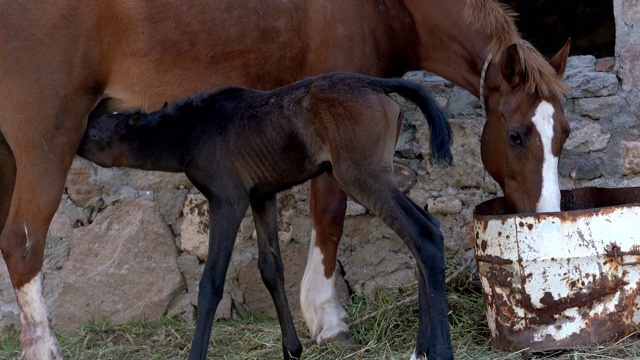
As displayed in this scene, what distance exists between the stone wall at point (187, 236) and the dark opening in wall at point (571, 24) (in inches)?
80.1

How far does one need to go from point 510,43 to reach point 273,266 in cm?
163

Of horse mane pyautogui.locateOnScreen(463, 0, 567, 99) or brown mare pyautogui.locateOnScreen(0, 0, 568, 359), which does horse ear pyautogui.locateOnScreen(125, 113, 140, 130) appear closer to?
brown mare pyautogui.locateOnScreen(0, 0, 568, 359)

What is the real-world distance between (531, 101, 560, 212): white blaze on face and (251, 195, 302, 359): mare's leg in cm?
124

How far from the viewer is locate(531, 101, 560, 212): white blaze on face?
388 centimetres

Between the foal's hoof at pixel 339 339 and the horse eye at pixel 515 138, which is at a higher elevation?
the horse eye at pixel 515 138

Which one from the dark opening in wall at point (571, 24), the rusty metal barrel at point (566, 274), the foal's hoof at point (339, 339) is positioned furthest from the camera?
the dark opening in wall at point (571, 24)

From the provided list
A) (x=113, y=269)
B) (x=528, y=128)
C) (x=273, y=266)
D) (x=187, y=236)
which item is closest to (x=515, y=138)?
(x=528, y=128)

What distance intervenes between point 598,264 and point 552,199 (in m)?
0.38

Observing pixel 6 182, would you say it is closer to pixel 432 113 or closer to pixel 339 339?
pixel 339 339

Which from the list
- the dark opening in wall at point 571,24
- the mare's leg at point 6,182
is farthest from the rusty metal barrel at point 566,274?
the dark opening in wall at point 571,24

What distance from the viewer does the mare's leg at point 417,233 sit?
340 cm

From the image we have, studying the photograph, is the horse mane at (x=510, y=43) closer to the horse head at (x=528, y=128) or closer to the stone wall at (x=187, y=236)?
the horse head at (x=528, y=128)

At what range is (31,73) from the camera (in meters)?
3.94

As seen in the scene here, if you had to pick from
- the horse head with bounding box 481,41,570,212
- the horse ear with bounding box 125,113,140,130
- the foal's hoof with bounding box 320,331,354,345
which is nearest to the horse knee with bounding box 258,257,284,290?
the foal's hoof with bounding box 320,331,354,345
